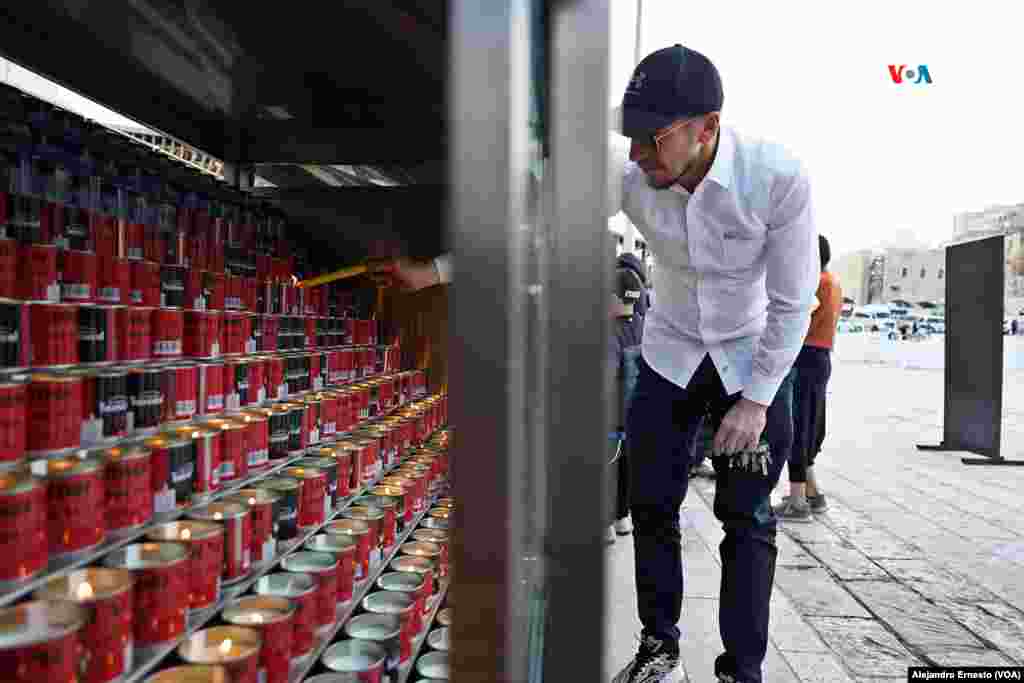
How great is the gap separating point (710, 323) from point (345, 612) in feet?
3.47

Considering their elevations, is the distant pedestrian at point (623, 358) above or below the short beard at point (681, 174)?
below

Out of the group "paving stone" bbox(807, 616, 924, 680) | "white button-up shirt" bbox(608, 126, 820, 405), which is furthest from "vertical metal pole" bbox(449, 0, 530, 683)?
"paving stone" bbox(807, 616, 924, 680)

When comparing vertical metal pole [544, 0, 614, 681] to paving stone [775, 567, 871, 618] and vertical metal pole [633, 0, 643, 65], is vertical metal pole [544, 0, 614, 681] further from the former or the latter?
vertical metal pole [633, 0, 643, 65]

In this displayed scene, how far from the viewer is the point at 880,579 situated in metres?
2.80

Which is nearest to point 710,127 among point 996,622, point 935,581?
point 996,622

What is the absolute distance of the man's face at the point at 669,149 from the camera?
1.42 meters

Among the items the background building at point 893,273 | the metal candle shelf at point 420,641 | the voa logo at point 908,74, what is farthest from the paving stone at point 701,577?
the background building at point 893,273

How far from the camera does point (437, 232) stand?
94.2 inches

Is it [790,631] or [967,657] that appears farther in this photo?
[790,631]

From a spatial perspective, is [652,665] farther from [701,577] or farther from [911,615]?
[911,615]

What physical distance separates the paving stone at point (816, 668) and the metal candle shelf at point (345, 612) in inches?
42.2

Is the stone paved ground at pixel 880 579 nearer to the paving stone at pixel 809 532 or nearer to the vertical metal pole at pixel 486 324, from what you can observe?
the paving stone at pixel 809 532

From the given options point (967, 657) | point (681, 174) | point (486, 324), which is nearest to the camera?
point (486, 324)

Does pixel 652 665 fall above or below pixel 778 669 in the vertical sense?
above
